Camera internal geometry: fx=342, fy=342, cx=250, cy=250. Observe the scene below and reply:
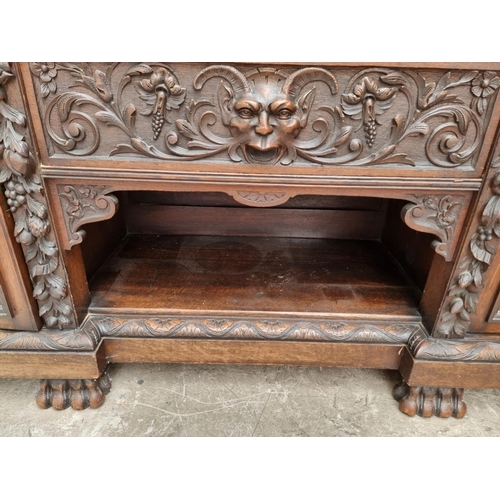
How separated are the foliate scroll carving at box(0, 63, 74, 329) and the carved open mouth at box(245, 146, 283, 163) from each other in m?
0.43

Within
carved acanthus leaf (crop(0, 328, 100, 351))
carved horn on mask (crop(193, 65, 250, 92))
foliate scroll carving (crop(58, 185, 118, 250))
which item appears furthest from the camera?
carved acanthus leaf (crop(0, 328, 100, 351))

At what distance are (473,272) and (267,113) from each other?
0.58 m

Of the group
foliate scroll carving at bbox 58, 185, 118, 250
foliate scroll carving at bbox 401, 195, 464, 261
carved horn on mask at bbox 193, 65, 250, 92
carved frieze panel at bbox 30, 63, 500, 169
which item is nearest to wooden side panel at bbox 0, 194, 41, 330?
foliate scroll carving at bbox 58, 185, 118, 250

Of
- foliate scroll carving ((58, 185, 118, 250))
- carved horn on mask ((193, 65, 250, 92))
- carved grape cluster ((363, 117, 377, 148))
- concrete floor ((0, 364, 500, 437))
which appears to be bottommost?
concrete floor ((0, 364, 500, 437))

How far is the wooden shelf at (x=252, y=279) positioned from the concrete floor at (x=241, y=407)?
27 centimetres

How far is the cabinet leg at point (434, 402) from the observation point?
918 millimetres

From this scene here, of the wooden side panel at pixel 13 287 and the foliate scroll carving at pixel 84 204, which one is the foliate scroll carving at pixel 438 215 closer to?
the foliate scroll carving at pixel 84 204

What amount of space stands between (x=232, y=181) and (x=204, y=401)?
2.06 feet

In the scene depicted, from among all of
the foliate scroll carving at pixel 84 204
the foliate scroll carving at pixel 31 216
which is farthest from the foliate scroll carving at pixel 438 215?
the foliate scroll carving at pixel 31 216

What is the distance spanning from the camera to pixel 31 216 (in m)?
0.73

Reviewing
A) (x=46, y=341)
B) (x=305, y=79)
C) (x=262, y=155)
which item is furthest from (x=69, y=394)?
(x=305, y=79)

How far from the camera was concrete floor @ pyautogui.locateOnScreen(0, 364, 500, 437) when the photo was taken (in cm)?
89

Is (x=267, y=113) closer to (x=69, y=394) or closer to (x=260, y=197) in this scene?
(x=260, y=197)

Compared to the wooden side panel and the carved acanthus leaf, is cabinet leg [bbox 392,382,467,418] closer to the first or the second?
the carved acanthus leaf
